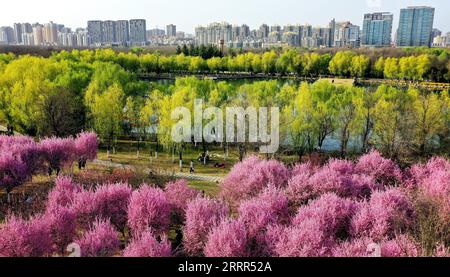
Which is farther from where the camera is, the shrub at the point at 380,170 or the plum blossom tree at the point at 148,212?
the shrub at the point at 380,170

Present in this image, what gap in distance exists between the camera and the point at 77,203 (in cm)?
1334

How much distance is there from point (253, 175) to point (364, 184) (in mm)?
4314

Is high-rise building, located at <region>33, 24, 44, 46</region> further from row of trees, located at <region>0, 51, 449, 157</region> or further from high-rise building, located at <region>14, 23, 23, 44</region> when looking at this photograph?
row of trees, located at <region>0, 51, 449, 157</region>

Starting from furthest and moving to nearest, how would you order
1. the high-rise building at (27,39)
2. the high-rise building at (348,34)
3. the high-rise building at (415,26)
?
the high-rise building at (348,34) < the high-rise building at (27,39) < the high-rise building at (415,26)

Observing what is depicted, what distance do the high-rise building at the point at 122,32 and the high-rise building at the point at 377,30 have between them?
9145cm

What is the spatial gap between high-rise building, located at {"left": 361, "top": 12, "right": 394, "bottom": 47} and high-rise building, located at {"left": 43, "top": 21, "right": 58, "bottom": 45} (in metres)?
97.6

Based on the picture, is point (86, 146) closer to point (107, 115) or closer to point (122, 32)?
point (107, 115)

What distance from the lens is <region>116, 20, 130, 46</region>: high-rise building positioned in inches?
6009

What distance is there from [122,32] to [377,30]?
96818 mm

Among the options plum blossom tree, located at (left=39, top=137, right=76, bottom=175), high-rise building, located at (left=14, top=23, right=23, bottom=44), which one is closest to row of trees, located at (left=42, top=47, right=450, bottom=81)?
plum blossom tree, located at (left=39, top=137, right=76, bottom=175)

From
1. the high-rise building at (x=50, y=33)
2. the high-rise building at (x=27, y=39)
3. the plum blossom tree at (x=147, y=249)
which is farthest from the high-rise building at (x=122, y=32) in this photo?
the plum blossom tree at (x=147, y=249)

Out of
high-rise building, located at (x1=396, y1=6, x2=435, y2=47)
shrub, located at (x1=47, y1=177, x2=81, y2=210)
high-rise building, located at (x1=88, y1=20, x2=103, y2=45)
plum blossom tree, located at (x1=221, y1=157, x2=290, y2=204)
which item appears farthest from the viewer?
high-rise building, located at (x1=88, y1=20, x2=103, y2=45)

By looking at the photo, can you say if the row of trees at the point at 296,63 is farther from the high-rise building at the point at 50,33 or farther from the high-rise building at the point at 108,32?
the high-rise building at the point at 108,32

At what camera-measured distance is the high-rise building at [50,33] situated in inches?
5089
